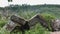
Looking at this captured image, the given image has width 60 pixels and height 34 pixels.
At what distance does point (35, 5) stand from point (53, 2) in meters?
0.64

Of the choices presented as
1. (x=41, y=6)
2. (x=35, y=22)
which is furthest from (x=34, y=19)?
(x=41, y=6)

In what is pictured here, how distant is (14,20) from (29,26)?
0.30 meters

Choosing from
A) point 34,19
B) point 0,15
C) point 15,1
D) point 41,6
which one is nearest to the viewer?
point 34,19

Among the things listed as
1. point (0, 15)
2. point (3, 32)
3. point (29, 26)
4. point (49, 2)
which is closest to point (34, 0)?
point (49, 2)

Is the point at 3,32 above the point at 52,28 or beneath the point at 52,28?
above

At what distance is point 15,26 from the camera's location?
14.5ft

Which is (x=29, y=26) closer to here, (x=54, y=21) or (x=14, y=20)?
(x=14, y=20)

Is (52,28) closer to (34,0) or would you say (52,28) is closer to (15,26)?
(15,26)

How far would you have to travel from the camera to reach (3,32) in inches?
150

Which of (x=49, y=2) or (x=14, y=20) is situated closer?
(x=14, y=20)

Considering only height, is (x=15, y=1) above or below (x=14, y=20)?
below

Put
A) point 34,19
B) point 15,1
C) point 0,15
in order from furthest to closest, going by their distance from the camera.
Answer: point 15,1 < point 0,15 < point 34,19

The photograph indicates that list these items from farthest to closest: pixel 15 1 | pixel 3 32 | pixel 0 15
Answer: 1. pixel 15 1
2. pixel 0 15
3. pixel 3 32

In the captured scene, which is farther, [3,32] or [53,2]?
[53,2]
